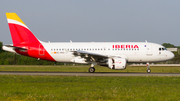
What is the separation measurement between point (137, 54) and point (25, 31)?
1456cm

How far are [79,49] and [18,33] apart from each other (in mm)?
8139

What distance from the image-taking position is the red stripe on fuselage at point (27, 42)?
29.7m

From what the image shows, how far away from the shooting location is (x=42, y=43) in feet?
99.4

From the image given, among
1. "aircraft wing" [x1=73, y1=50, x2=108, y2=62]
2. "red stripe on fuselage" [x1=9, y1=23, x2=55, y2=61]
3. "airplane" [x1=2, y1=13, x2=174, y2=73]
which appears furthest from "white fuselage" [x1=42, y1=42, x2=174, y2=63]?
"aircraft wing" [x1=73, y1=50, x2=108, y2=62]

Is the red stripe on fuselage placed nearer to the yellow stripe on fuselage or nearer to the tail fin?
the tail fin

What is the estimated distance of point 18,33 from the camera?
99.1 ft

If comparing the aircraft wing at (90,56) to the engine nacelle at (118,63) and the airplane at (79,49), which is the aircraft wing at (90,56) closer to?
the airplane at (79,49)

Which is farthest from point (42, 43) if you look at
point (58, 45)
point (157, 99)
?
point (157, 99)

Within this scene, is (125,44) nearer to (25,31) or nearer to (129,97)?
(25,31)

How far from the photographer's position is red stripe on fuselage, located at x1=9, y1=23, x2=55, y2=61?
29.7 m

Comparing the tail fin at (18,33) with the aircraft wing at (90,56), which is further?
the tail fin at (18,33)

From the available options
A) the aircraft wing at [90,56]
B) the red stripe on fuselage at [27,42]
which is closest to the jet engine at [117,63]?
the aircraft wing at [90,56]

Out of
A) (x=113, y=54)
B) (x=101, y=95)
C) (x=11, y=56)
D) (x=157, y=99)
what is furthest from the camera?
(x=11, y=56)

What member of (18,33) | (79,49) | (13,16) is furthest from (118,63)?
(13,16)
